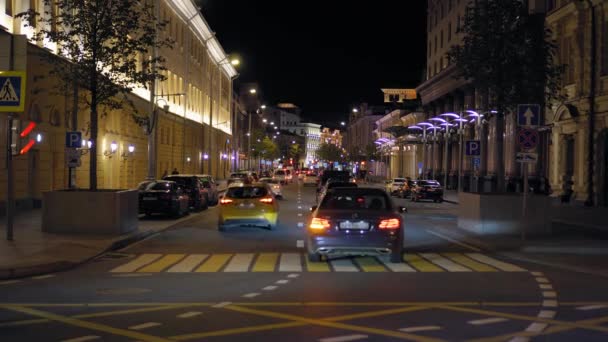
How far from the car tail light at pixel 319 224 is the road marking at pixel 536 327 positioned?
5.99m

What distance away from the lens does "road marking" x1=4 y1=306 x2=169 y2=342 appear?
795 cm

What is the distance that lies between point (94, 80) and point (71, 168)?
6426 millimetres

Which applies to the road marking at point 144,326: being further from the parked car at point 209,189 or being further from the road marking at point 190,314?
the parked car at point 209,189

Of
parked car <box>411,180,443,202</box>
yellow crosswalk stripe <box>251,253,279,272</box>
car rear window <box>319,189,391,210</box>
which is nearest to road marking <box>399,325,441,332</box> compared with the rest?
yellow crosswalk stripe <box>251,253,279,272</box>

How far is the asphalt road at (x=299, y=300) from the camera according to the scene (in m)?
8.27

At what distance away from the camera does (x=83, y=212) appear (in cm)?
1969

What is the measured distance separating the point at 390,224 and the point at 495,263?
8.87 ft

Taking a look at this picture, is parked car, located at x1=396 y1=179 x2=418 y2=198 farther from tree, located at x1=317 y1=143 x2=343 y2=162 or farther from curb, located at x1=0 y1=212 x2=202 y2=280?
Answer: tree, located at x1=317 y1=143 x2=343 y2=162

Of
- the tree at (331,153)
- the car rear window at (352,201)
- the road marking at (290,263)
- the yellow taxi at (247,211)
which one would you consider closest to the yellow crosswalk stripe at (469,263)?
the car rear window at (352,201)

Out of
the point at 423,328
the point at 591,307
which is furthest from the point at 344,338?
the point at 591,307

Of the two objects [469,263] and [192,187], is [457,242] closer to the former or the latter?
[469,263]

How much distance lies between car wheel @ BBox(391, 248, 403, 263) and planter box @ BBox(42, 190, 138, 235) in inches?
336

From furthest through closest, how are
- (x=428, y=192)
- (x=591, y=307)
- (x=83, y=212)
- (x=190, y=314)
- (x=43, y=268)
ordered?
(x=428, y=192), (x=83, y=212), (x=43, y=268), (x=591, y=307), (x=190, y=314)

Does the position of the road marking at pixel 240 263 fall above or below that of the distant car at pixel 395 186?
below
